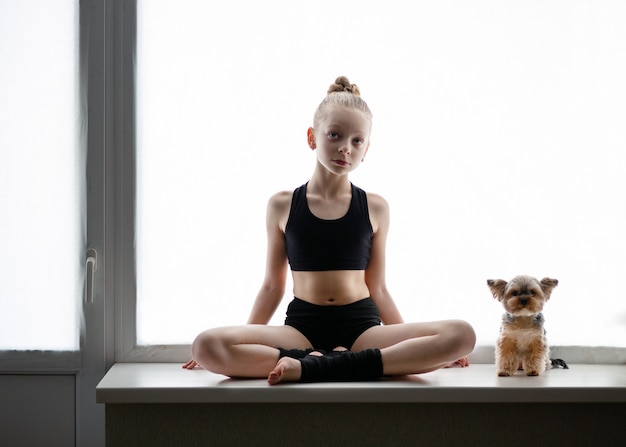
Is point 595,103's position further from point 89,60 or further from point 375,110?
point 89,60

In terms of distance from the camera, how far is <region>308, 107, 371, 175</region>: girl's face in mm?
1723

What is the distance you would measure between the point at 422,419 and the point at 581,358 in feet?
1.91

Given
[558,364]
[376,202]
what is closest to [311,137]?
[376,202]

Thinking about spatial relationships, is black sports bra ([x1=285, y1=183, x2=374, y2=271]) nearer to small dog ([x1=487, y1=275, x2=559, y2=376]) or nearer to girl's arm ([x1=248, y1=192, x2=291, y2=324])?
girl's arm ([x1=248, y1=192, x2=291, y2=324])

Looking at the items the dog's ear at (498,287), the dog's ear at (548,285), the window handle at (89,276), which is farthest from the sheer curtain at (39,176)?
the dog's ear at (548,285)

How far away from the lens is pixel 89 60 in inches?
73.3

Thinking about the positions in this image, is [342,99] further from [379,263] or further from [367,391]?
[367,391]

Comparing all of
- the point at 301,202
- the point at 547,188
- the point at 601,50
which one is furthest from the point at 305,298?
the point at 601,50

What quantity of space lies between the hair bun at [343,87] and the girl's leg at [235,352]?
0.64 meters

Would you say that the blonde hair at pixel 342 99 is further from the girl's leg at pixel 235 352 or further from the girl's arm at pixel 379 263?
the girl's leg at pixel 235 352

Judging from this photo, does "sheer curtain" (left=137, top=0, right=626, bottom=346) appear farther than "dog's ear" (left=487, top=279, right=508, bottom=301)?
Yes

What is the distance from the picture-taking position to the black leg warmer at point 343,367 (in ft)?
5.10

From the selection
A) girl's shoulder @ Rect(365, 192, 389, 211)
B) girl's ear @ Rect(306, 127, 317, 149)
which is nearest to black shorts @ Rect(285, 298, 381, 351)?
girl's shoulder @ Rect(365, 192, 389, 211)

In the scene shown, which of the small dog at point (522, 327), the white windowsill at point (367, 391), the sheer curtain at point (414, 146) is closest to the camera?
the white windowsill at point (367, 391)
